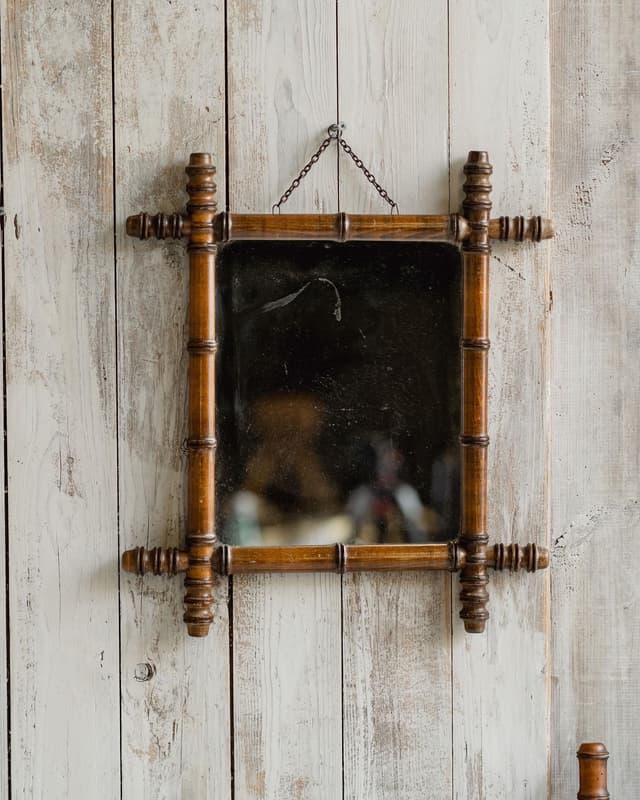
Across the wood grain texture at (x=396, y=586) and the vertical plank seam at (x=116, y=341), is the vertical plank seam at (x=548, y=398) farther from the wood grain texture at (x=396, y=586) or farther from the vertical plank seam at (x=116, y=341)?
the vertical plank seam at (x=116, y=341)

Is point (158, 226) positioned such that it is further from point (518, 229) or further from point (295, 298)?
point (518, 229)

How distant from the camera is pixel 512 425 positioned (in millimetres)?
1207

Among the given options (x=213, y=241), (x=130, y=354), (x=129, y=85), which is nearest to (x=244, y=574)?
(x=130, y=354)

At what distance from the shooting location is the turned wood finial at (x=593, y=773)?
3.70ft

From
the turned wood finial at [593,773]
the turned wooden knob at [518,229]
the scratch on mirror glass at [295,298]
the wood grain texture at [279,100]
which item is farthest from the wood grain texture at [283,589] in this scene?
the turned wood finial at [593,773]

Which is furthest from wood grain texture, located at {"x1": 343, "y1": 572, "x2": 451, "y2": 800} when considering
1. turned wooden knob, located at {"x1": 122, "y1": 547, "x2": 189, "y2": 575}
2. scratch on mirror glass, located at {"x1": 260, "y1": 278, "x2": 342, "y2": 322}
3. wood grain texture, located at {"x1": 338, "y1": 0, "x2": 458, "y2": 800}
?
scratch on mirror glass, located at {"x1": 260, "y1": 278, "x2": 342, "y2": 322}

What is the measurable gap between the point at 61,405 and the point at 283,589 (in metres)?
0.40

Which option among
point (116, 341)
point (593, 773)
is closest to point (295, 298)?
point (116, 341)

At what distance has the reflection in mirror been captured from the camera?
116 cm

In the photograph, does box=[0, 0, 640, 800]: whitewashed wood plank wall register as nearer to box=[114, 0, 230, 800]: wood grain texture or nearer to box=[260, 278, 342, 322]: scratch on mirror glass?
box=[114, 0, 230, 800]: wood grain texture

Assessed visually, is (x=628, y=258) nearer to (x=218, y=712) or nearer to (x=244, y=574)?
(x=244, y=574)

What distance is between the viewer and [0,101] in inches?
46.0

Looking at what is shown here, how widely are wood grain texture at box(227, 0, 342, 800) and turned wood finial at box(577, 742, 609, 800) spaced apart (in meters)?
0.33

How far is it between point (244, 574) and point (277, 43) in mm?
731
